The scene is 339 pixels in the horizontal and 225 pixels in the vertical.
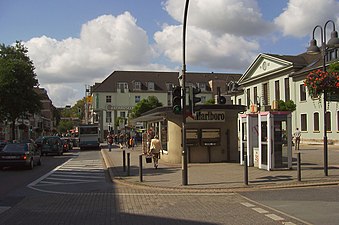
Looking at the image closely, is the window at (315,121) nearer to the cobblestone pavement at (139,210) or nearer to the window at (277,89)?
the window at (277,89)

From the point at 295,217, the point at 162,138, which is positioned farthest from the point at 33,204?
the point at 162,138

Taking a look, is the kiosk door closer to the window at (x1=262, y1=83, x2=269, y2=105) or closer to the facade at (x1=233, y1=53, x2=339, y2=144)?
the facade at (x1=233, y1=53, x2=339, y2=144)

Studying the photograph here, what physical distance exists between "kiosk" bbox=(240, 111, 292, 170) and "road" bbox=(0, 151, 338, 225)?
16.6 ft

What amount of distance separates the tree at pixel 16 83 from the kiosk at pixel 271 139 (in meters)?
29.6

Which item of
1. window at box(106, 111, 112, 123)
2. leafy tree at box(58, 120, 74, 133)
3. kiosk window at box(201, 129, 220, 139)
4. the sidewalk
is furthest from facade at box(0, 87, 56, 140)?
the sidewalk

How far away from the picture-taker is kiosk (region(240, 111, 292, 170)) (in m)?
17.6

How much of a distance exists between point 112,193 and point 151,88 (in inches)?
3292

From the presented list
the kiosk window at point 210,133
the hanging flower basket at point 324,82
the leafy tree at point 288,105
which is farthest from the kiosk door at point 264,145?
the leafy tree at point 288,105

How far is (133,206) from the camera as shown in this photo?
10.6m

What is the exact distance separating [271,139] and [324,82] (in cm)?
339

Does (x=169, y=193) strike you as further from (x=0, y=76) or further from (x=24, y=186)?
(x=0, y=76)

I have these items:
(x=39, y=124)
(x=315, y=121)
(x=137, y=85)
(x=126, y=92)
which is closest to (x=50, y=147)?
(x=315, y=121)

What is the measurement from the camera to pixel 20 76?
42.8 meters

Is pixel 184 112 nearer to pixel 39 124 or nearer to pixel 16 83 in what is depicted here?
pixel 16 83
